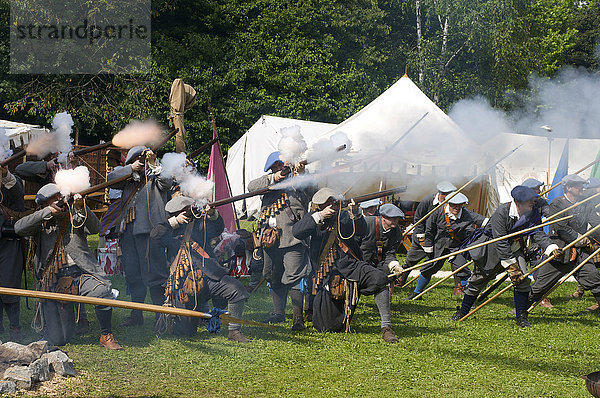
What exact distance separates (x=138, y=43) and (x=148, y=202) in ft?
46.7

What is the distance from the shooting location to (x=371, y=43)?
1177 inches

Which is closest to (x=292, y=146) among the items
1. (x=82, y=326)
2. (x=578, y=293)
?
(x=82, y=326)

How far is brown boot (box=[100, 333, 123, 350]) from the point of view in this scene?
6.25m

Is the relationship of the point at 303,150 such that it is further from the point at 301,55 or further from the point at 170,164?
the point at 301,55

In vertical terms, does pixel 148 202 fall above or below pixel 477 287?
above

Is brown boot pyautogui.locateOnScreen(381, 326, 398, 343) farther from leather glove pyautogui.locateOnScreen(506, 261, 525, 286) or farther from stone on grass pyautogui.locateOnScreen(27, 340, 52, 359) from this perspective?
stone on grass pyautogui.locateOnScreen(27, 340, 52, 359)

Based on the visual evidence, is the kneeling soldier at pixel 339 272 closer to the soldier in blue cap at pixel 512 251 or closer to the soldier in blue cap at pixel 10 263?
the soldier in blue cap at pixel 512 251

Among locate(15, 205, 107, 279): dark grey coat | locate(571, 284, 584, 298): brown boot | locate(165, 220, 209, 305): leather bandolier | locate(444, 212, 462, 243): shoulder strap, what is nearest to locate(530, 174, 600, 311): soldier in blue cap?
locate(444, 212, 462, 243): shoulder strap

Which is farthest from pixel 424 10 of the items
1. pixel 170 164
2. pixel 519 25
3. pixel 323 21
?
pixel 170 164

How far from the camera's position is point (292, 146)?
289 inches

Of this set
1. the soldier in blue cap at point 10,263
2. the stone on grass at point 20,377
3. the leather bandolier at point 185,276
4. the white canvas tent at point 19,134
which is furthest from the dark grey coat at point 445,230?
the white canvas tent at point 19,134

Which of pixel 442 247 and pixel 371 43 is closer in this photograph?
pixel 442 247

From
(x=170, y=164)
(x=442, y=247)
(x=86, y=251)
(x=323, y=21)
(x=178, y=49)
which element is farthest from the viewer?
(x=323, y=21)

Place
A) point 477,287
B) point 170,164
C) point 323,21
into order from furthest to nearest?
point 323,21 < point 477,287 < point 170,164
